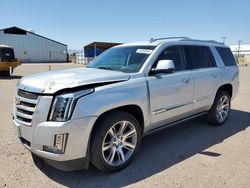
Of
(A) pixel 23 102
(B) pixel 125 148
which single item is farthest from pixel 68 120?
(B) pixel 125 148

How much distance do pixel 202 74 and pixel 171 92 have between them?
1140mm

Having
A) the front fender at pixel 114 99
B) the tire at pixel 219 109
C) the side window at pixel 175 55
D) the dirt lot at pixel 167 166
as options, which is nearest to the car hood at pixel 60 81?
the front fender at pixel 114 99

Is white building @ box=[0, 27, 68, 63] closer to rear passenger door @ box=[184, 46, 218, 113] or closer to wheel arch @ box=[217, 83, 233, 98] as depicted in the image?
wheel arch @ box=[217, 83, 233, 98]

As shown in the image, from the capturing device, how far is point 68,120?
9.39 feet

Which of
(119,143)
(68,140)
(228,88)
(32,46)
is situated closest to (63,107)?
(68,140)

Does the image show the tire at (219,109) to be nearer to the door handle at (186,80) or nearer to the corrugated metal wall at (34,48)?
the door handle at (186,80)

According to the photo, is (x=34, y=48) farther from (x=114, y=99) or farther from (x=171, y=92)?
(x=114, y=99)

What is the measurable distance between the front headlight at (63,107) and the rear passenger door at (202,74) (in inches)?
105

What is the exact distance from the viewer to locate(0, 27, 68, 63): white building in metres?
53.6

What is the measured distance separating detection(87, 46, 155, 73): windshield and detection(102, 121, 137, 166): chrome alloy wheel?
0.91 metres

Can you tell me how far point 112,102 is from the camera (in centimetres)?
320

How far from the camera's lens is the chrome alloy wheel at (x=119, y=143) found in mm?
3418

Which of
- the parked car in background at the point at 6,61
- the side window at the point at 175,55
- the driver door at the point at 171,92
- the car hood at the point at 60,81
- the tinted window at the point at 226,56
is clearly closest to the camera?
the car hood at the point at 60,81

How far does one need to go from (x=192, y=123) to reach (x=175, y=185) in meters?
2.98
